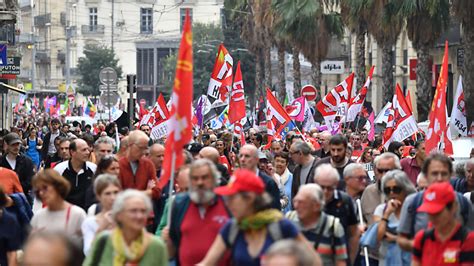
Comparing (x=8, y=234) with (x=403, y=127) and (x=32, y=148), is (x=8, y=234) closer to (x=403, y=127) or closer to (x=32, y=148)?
(x=403, y=127)

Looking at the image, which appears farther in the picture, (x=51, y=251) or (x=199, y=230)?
(x=199, y=230)

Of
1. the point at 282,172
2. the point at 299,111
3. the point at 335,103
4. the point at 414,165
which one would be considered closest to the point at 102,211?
the point at 282,172

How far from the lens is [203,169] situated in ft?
29.3

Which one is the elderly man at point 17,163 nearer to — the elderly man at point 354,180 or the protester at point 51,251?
the elderly man at point 354,180

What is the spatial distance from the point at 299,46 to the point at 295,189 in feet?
98.4

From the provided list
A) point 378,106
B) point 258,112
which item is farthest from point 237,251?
point 378,106

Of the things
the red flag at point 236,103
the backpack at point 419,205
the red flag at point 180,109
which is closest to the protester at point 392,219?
the backpack at point 419,205

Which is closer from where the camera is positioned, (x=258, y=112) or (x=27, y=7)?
(x=258, y=112)

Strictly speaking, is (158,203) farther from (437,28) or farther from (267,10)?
(267,10)

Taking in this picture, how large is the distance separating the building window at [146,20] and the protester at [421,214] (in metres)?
105

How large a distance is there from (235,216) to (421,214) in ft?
6.08

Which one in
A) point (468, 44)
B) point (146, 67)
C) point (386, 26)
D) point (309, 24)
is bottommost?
point (468, 44)

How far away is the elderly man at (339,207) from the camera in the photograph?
998cm

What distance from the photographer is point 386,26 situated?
113ft
